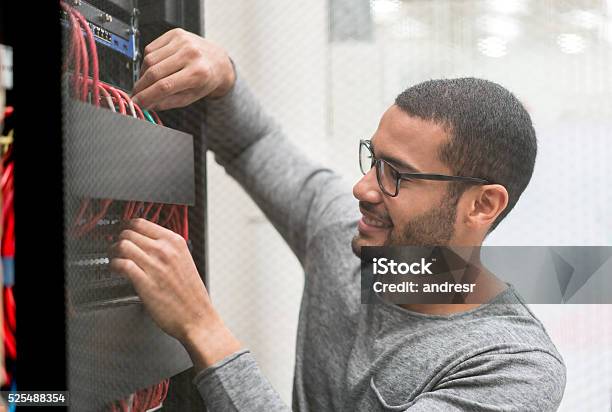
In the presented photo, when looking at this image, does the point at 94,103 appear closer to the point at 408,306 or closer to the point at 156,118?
the point at 156,118

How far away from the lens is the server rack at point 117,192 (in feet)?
2.29

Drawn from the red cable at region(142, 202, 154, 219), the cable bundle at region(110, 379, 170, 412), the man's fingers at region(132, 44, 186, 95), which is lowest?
the cable bundle at region(110, 379, 170, 412)

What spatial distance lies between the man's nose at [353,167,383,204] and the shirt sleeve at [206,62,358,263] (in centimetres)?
9

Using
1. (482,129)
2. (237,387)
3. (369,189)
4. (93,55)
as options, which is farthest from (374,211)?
(93,55)

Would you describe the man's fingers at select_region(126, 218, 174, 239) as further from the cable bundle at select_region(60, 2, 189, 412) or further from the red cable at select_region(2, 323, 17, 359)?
the red cable at select_region(2, 323, 17, 359)

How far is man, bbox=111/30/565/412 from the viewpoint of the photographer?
0.69 meters

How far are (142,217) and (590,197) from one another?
51 centimetres

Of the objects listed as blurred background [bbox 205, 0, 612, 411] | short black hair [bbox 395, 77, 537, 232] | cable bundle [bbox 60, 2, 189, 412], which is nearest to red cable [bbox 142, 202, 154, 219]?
cable bundle [bbox 60, 2, 189, 412]

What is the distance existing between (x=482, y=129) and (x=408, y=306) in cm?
21

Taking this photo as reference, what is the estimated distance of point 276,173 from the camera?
A: 91 centimetres

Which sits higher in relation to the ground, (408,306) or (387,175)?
(387,175)

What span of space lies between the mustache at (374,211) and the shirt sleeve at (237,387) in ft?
0.71

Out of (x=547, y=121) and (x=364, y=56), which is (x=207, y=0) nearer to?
(x=364, y=56)
